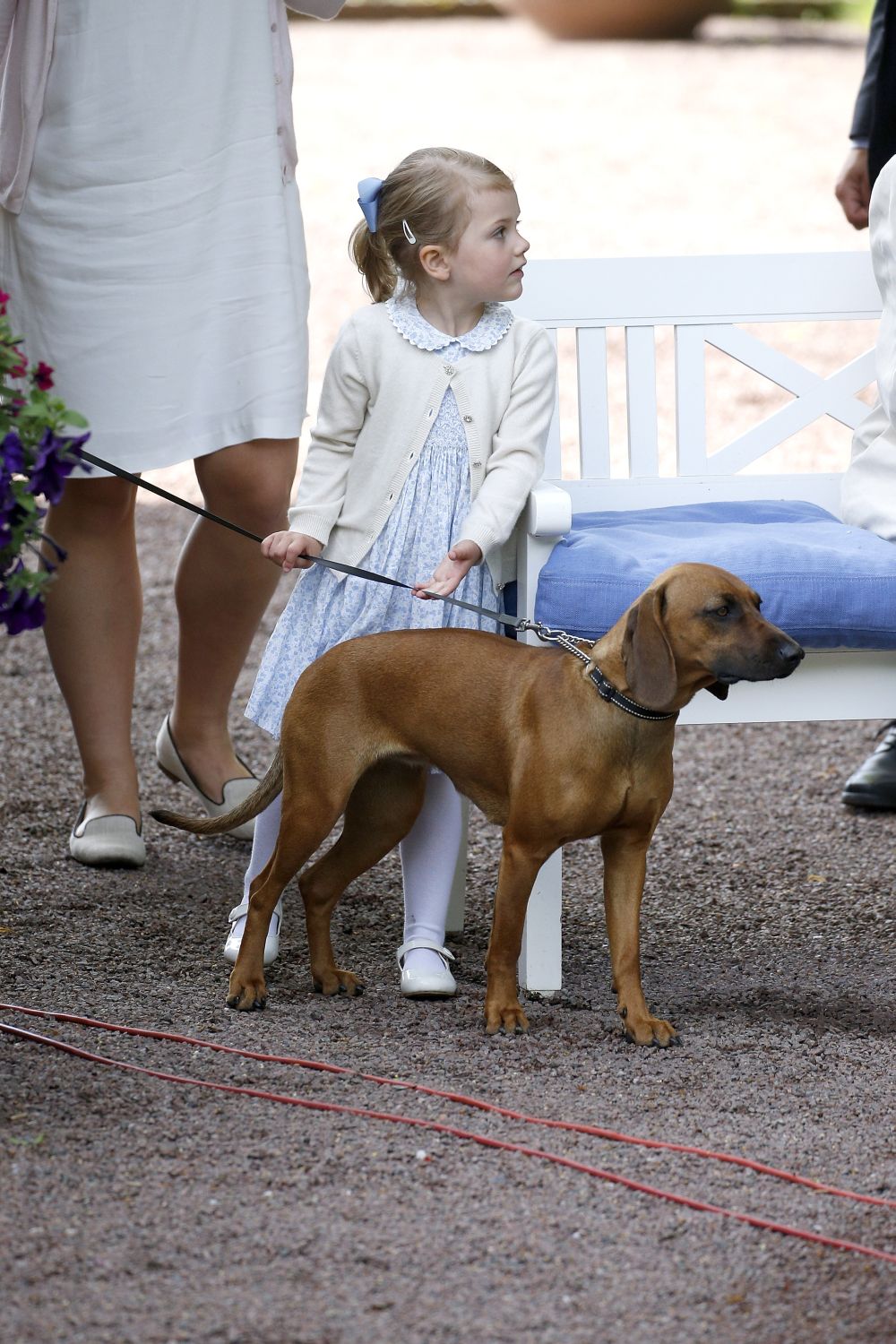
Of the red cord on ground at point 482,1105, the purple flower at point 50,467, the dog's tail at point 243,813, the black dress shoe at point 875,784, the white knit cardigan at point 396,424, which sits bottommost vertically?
the black dress shoe at point 875,784

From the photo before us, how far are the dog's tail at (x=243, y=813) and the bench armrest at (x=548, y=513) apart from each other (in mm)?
649

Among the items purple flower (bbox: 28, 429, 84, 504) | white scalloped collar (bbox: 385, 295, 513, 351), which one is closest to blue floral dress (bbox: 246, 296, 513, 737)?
white scalloped collar (bbox: 385, 295, 513, 351)

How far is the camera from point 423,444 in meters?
3.27

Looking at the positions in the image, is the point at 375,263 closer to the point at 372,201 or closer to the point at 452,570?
the point at 372,201

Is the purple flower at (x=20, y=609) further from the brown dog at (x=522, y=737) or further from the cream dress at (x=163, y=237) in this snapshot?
the cream dress at (x=163, y=237)

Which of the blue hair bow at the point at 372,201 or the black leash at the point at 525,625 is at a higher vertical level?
the blue hair bow at the point at 372,201

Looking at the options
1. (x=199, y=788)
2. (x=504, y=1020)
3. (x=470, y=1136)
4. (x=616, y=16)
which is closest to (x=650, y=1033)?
(x=504, y=1020)

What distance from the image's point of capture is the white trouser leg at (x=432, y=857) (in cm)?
334

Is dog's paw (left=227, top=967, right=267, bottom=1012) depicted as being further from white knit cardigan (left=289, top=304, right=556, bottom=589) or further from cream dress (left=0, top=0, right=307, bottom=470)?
cream dress (left=0, top=0, right=307, bottom=470)

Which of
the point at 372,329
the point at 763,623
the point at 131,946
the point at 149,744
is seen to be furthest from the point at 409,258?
the point at 149,744

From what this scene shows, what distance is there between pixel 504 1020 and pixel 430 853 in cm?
42

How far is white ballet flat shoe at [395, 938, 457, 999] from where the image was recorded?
10.7ft

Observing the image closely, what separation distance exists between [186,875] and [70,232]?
4.83ft

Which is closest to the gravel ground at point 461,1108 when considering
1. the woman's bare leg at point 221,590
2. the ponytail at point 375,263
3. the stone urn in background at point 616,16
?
the woman's bare leg at point 221,590
